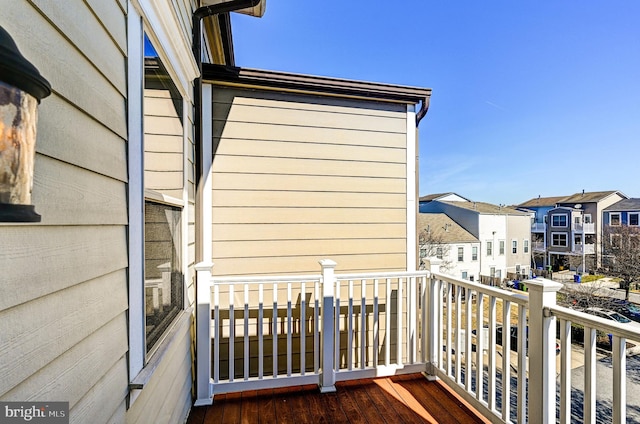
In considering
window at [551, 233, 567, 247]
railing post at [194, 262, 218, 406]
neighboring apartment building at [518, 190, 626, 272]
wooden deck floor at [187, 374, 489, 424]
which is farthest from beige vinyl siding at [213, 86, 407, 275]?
window at [551, 233, 567, 247]

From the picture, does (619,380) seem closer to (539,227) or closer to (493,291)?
(493,291)

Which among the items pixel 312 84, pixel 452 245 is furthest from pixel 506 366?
pixel 452 245

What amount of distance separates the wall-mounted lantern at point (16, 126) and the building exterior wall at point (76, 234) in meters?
0.18

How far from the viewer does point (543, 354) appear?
160 centimetres

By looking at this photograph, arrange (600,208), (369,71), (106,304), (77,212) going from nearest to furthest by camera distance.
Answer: (77,212) < (106,304) < (369,71) < (600,208)

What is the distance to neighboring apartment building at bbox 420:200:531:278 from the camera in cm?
1772

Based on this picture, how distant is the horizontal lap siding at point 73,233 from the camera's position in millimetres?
600

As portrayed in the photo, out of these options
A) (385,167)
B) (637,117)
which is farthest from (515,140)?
(385,167)

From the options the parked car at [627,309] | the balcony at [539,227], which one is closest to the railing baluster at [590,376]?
the parked car at [627,309]

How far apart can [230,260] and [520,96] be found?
61.8 feet

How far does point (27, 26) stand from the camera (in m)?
0.62

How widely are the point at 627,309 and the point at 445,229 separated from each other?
8.16 m

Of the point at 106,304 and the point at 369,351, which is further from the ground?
the point at 106,304

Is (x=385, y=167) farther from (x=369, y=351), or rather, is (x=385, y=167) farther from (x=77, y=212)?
(x=77, y=212)
